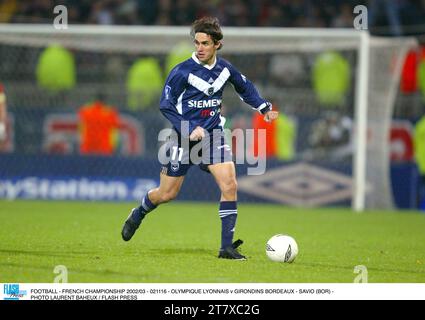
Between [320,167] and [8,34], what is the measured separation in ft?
19.1

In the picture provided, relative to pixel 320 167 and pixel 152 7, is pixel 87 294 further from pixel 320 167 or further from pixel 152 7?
pixel 152 7

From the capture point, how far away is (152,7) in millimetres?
21203

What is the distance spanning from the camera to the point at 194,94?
336 inches

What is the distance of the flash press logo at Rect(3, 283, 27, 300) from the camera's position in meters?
6.39

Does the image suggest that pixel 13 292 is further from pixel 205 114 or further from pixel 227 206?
pixel 205 114

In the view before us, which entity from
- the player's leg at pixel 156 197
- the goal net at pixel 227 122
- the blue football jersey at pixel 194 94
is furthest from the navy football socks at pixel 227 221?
the goal net at pixel 227 122

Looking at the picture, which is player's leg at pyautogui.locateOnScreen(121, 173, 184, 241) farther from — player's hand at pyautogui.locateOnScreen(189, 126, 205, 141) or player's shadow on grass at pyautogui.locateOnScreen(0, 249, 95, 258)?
player's hand at pyautogui.locateOnScreen(189, 126, 205, 141)

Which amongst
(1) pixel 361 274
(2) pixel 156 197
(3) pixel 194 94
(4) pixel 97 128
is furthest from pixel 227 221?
(4) pixel 97 128

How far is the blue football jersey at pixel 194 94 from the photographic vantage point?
8.46 meters

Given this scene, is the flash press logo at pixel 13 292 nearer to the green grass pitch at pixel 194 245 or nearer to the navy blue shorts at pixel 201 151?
the green grass pitch at pixel 194 245

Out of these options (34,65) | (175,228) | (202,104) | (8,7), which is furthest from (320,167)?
(8,7)

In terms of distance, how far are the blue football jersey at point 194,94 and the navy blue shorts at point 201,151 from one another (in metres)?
0.12

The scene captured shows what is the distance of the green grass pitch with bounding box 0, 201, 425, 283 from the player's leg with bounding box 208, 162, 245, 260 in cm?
17

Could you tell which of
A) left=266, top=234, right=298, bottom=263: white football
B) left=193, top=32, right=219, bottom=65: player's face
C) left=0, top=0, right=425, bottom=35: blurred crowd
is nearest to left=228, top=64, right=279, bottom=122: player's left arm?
left=193, top=32, right=219, bottom=65: player's face
